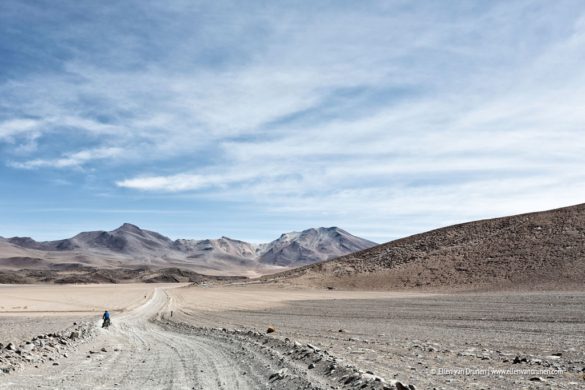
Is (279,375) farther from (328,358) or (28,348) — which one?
(28,348)

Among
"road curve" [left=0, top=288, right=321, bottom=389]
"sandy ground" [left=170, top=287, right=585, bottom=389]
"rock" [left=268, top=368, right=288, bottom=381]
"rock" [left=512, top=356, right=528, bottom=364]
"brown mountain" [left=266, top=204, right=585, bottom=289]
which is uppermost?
"brown mountain" [left=266, top=204, right=585, bottom=289]

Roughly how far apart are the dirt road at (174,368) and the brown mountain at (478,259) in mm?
45599

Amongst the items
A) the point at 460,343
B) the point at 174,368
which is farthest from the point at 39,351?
the point at 460,343

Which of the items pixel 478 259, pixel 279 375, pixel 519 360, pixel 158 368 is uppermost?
pixel 478 259

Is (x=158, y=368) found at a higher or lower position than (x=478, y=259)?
lower

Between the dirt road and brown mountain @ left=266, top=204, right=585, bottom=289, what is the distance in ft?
150

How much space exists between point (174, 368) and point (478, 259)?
63.8 meters

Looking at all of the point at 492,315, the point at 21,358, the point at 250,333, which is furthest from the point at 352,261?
the point at 21,358

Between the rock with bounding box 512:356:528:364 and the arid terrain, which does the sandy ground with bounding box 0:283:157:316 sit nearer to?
the arid terrain

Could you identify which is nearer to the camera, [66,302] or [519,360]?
[519,360]

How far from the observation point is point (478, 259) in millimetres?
70938

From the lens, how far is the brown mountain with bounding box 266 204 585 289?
6019cm

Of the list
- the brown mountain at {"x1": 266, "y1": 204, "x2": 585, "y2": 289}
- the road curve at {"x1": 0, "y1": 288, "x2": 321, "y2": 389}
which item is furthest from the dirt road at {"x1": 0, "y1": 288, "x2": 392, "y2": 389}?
the brown mountain at {"x1": 266, "y1": 204, "x2": 585, "y2": 289}

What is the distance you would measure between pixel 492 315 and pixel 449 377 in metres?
18.2
